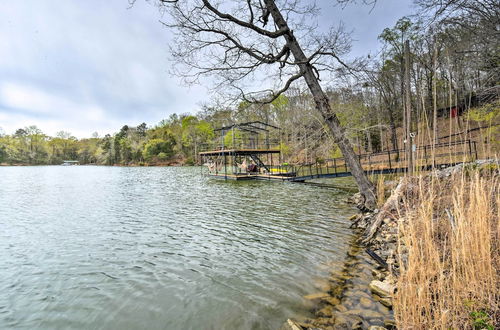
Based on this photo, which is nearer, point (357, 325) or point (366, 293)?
point (357, 325)

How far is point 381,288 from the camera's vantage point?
9.29 feet

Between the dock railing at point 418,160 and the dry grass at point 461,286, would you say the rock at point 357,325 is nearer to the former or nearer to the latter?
the dry grass at point 461,286

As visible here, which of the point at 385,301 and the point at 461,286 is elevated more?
the point at 461,286

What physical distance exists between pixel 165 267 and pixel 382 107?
23641mm

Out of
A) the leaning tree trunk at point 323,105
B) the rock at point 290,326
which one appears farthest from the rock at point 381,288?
the leaning tree trunk at point 323,105

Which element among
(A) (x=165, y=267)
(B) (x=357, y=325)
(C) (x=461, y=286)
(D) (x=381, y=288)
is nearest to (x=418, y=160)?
(D) (x=381, y=288)

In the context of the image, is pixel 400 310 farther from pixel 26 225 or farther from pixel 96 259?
pixel 26 225

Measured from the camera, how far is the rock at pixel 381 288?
8.97ft

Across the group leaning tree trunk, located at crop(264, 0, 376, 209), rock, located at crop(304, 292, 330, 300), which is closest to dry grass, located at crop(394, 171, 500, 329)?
rock, located at crop(304, 292, 330, 300)

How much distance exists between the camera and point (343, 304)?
2.69 metres

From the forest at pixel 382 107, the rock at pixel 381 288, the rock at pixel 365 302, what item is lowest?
the rock at pixel 365 302

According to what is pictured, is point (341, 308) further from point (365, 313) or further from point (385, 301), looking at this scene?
point (385, 301)

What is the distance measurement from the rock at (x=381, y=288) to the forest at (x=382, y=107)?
193 centimetres

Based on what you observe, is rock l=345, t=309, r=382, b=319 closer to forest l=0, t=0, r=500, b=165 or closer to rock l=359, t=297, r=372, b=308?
rock l=359, t=297, r=372, b=308
